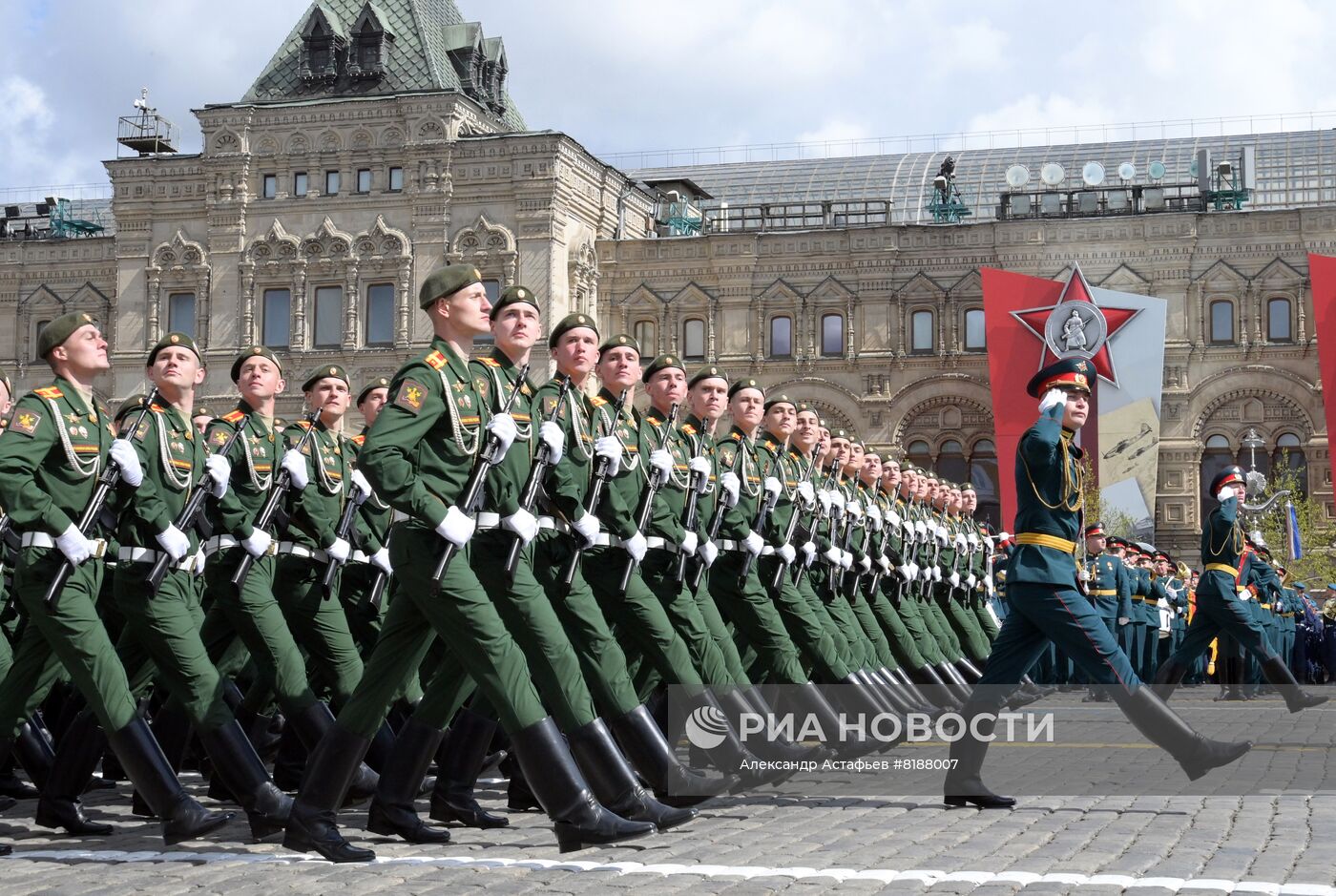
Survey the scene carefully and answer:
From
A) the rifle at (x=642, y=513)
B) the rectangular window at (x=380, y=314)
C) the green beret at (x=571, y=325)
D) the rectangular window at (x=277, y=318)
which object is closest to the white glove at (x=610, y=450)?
the rifle at (x=642, y=513)

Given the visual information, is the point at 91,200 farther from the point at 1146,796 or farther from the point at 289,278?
the point at 1146,796

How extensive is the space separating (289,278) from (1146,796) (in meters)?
41.1

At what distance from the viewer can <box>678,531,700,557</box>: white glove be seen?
→ 8844 millimetres

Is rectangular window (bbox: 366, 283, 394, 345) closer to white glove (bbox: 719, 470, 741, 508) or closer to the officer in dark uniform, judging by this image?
white glove (bbox: 719, 470, 741, 508)

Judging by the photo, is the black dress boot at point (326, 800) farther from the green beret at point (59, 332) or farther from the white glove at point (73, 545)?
the green beret at point (59, 332)

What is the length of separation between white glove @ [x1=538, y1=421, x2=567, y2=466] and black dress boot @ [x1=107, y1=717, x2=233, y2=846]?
192cm

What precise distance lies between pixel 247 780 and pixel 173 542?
1052 mm

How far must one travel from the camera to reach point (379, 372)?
46625mm

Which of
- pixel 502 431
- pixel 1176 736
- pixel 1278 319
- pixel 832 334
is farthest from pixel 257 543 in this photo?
pixel 1278 319

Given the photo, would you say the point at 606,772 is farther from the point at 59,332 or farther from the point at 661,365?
the point at 661,365

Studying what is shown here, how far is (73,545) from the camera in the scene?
7027 mm

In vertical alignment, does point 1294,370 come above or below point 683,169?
below

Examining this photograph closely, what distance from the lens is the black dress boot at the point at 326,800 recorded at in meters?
6.58

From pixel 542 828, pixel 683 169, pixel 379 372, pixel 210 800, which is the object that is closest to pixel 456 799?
pixel 542 828
